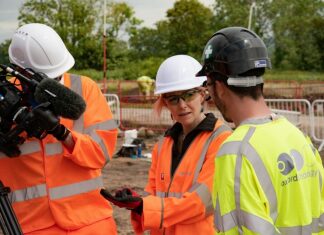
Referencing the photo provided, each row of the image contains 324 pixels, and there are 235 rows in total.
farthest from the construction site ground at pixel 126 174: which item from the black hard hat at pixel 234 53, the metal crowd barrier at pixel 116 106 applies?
the black hard hat at pixel 234 53

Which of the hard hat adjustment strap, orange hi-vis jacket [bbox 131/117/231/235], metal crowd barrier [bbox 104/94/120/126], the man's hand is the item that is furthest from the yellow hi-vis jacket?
metal crowd barrier [bbox 104/94/120/126]

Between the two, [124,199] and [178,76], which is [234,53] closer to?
[124,199]

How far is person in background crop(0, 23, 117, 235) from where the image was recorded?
2635 millimetres

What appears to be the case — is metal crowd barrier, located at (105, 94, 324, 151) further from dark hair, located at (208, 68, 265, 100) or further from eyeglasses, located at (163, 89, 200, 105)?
dark hair, located at (208, 68, 265, 100)

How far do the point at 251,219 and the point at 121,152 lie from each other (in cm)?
889

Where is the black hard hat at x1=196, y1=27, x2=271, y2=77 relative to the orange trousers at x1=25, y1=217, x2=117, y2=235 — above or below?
above

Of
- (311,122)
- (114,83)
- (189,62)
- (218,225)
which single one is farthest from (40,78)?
(114,83)

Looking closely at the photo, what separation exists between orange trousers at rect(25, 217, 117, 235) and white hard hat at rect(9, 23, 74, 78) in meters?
0.78

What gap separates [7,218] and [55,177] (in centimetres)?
38

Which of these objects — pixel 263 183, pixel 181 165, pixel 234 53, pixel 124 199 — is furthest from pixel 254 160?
pixel 181 165

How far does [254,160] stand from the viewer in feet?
5.40

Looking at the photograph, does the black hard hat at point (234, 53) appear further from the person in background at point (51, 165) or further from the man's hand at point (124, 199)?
the person in background at point (51, 165)

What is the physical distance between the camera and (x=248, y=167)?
1.63m

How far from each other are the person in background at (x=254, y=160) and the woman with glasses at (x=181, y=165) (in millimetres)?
709
